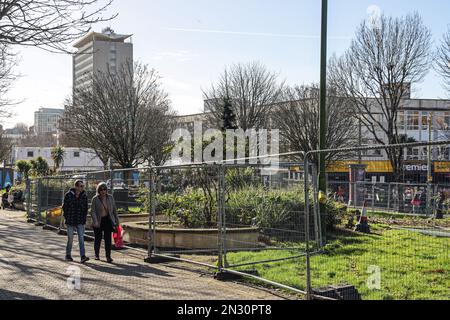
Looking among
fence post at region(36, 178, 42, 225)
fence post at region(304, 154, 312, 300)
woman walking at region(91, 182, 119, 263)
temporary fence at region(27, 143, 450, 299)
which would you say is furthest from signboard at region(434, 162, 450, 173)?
fence post at region(36, 178, 42, 225)

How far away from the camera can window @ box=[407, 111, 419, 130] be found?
2689 inches

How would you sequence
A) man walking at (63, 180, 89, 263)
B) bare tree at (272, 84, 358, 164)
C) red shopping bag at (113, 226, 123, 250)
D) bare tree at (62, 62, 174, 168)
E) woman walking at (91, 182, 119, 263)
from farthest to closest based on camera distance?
bare tree at (272, 84, 358, 164) → bare tree at (62, 62, 174, 168) → red shopping bag at (113, 226, 123, 250) → man walking at (63, 180, 89, 263) → woman walking at (91, 182, 119, 263)

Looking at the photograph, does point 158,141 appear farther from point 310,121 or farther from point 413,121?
point 413,121

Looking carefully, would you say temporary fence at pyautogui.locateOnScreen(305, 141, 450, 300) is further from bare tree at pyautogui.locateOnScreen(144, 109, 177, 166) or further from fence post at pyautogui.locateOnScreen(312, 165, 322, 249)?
bare tree at pyautogui.locateOnScreen(144, 109, 177, 166)

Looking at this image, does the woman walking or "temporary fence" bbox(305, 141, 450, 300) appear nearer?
"temporary fence" bbox(305, 141, 450, 300)

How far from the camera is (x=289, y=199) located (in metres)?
9.13

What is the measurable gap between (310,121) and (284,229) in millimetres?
32666

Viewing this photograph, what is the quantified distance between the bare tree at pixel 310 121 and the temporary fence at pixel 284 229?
25606 mm

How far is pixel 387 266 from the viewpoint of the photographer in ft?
22.7

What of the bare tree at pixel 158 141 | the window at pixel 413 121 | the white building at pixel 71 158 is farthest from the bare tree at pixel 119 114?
the window at pixel 413 121

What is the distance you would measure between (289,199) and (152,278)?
2658mm

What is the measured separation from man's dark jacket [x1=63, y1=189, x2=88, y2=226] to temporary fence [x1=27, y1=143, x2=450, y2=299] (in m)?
1.46

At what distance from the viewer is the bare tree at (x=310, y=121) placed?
3884cm

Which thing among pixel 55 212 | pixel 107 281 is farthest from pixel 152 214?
pixel 55 212
